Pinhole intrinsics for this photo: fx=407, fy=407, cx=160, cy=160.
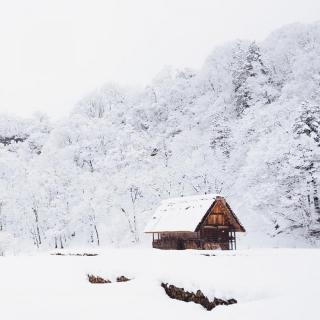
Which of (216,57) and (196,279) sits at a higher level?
(216,57)

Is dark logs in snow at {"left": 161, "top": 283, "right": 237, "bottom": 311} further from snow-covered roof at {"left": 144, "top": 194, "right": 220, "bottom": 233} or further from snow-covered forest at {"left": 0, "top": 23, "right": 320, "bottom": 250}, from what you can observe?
snow-covered forest at {"left": 0, "top": 23, "right": 320, "bottom": 250}

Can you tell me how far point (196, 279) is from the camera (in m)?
15.0

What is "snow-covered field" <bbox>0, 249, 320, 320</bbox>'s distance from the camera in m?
10.5

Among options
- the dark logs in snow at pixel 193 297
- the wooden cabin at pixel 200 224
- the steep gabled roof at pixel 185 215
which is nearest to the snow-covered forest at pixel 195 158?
the wooden cabin at pixel 200 224

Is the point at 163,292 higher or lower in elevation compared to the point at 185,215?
lower

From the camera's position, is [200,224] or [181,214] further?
[181,214]

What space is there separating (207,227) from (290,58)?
4256 centimetres

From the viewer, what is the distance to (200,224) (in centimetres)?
3350

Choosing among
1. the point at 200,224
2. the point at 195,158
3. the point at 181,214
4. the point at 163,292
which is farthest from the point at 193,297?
the point at 195,158

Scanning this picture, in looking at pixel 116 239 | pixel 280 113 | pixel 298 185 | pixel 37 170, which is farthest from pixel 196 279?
pixel 37 170

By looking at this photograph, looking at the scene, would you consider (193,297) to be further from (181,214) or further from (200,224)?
(181,214)

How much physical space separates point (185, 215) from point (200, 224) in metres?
2.41

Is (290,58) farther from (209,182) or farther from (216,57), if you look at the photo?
(209,182)

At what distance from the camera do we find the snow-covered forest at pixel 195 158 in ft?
124
